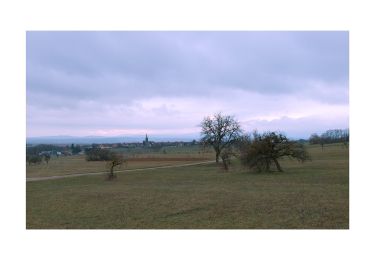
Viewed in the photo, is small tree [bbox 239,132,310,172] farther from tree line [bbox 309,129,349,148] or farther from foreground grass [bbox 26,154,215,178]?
tree line [bbox 309,129,349,148]

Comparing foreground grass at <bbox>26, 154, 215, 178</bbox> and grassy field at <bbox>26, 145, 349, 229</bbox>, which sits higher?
grassy field at <bbox>26, 145, 349, 229</bbox>

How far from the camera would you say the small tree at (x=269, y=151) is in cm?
A: 3153

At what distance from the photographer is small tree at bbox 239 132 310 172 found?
31.5 m

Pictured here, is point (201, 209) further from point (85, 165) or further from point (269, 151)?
point (85, 165)

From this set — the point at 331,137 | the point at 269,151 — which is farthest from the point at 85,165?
the point at 331,137

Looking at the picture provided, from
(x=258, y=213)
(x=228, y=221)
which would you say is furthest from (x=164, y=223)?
(x=258, y=213)

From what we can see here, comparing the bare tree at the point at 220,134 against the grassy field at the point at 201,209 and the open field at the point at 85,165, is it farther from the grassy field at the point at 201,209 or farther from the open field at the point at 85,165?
the grassy field at the point at 201,209

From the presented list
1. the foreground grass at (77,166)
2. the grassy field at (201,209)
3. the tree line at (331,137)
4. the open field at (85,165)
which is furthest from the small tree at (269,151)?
the tree line at (331,137)

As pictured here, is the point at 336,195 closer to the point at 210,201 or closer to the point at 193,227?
the point at 210,201

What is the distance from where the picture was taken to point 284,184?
2209 centimetres

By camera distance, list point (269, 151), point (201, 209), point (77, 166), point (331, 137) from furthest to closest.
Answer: point (331, 137), point (77, 166), point (269, 151), point (201, 209)

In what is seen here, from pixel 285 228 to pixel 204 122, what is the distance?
47028mm

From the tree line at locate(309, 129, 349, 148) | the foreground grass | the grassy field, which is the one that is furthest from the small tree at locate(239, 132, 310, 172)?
the tree line at locate(309, 129, 349, 148)

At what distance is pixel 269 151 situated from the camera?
31.6m
